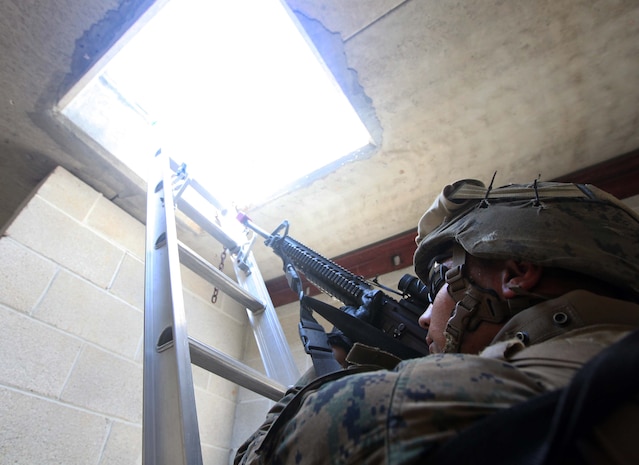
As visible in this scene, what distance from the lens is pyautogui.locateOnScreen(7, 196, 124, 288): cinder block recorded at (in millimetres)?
1321

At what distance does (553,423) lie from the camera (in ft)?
0.90

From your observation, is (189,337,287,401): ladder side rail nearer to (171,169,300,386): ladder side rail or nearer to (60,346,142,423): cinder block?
(171,169,300,386): ladder side rail

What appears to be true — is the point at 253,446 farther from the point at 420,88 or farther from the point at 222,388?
the point at 222,388

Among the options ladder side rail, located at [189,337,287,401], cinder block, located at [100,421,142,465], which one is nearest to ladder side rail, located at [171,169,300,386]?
ladder side rail, located at [189,337,287,401]

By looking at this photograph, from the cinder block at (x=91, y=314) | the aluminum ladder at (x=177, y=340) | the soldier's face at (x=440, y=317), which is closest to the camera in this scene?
the aluminum ladder at (x=177, y=340)

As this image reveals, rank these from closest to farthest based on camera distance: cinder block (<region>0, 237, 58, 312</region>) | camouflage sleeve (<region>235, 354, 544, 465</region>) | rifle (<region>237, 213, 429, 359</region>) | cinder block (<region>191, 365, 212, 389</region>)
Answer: camouflage sleeve (<region>235, 354, 544, 465</region>), rifle (<region>237, 213, 429, 359</region>), cinder block (<region>0, 237, 58, 312</region>), cinder block (<region>191, 365, 212, 389</region>)

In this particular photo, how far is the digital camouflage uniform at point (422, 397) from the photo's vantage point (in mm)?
344

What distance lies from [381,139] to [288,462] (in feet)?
4.14

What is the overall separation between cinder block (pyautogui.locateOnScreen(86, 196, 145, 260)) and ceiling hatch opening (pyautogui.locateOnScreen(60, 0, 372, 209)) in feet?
0.88

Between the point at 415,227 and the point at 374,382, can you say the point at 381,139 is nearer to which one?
the point at 415,227

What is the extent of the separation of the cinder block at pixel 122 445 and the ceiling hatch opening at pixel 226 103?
3.25ft

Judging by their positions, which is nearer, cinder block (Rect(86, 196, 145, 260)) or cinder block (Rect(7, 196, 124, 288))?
cinder block (Rect(7, 196, 124, 288))

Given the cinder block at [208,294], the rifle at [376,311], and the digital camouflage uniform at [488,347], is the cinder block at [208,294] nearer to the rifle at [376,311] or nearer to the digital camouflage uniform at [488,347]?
the rifle at [376,311]

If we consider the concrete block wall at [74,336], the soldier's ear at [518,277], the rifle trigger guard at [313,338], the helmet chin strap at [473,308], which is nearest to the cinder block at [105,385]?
the concrete block wall at [74,336]
